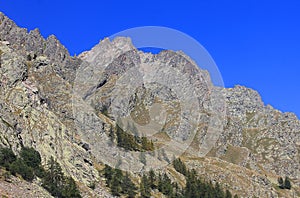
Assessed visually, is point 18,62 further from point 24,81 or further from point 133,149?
point 133,149

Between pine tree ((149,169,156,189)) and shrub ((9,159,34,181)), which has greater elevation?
pine tree ((149,169,156,189))

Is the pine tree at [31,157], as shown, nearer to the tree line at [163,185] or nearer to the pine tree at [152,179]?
the tree line at [163,185]

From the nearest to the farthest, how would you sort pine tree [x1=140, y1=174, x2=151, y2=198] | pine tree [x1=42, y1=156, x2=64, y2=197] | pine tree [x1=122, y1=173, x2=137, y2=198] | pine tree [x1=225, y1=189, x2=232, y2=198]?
pine tree [x1=42, y1=156, x2=64, y2=197], pine tree [x1=122, y1=173, x2=137, y2=198], pine tree [x1=140, y1=174, x2=151, y2=198], pine tree [x1=225, y1=189, x2=232, y2=198]

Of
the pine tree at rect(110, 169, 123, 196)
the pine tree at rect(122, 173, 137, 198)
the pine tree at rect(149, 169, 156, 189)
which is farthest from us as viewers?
the pine tree at rect(149, 169, 156, 189)

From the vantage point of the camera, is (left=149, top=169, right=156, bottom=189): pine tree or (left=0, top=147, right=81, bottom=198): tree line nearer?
(left=0, top=147, right=81, bottom=198): tree line

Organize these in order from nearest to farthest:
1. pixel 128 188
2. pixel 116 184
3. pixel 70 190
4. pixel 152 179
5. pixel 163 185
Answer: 1. pixel 70 190
2. pixel 116 184
3. pixel 128 188
4. pixel 152 179
5. pixel 163 185

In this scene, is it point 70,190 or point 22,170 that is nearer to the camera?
point 22,170

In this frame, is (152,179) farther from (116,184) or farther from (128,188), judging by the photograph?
(116,184)

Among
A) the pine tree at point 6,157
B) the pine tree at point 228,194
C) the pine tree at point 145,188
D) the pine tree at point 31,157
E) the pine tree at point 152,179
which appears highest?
the pine tree at point 228,194

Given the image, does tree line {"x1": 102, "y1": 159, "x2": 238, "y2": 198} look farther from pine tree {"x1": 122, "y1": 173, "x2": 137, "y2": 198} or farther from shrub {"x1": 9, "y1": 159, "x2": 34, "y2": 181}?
shrub {"x1": 9, "y1": 159, "x2": 34, "y2": 181}

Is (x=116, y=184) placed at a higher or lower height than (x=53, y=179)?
higher

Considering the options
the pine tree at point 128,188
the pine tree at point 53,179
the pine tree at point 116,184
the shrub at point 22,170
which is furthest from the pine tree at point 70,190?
the pine tree at point 128,188

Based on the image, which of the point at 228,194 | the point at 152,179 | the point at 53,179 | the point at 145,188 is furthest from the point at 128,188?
the point at 228,194

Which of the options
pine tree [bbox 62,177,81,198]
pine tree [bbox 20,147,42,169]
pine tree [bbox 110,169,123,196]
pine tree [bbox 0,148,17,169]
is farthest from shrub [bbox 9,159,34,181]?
pine tree [bbox 110,169,123,196]
